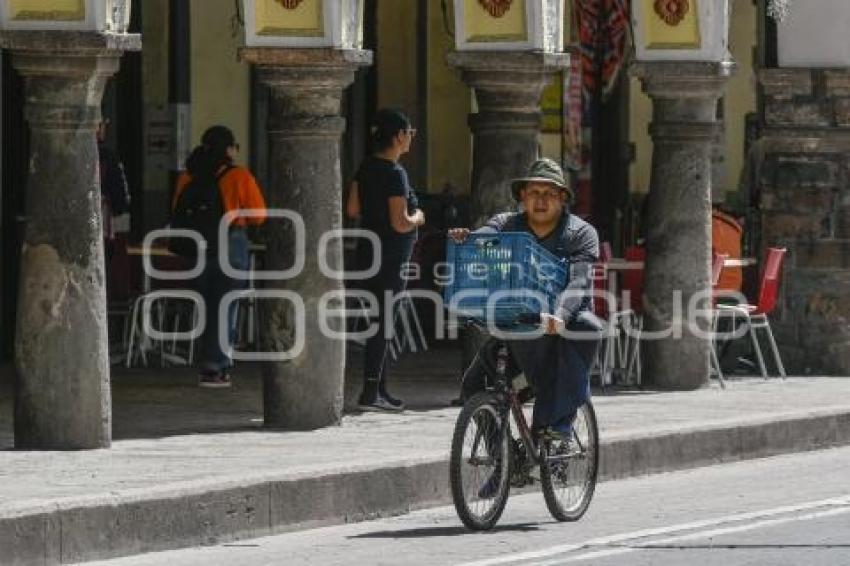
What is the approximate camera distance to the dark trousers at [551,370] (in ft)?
47.2

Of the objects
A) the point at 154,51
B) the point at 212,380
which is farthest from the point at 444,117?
the point at 212,380

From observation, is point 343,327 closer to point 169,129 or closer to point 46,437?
point 46,437

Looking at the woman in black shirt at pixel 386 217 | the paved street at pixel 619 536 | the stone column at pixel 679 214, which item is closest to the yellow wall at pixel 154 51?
the stone column at pixel 679 214

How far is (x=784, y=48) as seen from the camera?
23672 millimetres

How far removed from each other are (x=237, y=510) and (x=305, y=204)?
3677 mm

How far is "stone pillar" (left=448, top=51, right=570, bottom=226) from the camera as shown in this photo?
1927cm

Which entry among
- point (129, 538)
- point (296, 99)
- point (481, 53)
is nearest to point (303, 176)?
point (296, 99)

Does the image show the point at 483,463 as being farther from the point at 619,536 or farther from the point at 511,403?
the point at 619,536

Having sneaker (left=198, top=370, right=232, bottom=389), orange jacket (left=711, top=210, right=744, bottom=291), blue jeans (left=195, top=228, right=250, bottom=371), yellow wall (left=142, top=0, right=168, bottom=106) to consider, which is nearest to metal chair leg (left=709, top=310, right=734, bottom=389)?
orange jacket (left=711, top=210, right=744, bottom=291)

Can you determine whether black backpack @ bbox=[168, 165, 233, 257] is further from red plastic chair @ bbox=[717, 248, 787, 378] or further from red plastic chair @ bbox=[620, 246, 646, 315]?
red plastic chair @ bbox=[717, 248, 787, 378]

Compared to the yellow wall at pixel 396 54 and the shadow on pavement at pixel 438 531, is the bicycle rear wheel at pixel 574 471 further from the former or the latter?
the yellow wall at pixel 396 54

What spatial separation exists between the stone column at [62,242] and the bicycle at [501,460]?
232cm

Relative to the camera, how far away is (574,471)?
583 inches

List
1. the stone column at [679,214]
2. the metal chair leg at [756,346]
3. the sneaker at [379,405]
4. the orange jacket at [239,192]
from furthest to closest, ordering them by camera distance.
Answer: the metal chair leg at [756,346] → the stone column at [679,214] → the orange jacket at [239,192] → the sneaker at [379,405]
